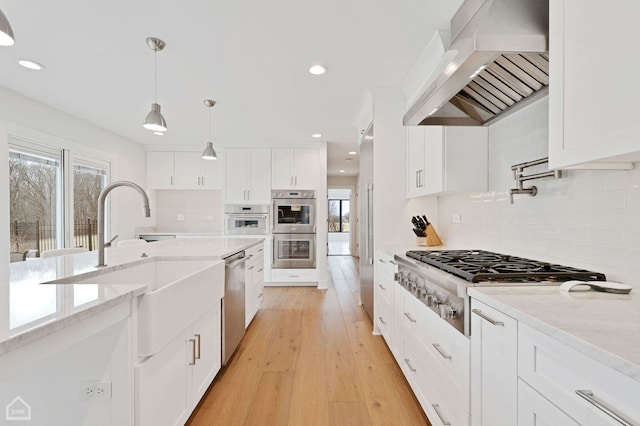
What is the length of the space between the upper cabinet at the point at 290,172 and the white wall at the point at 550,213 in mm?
2882

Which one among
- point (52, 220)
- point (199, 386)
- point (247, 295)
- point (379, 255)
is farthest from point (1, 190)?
point (379, 255)

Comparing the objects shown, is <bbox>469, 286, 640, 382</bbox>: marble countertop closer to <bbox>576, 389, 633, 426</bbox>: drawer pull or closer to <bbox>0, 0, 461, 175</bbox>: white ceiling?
<bbox>576, 389, 633, 426</bbox>: drawer pull

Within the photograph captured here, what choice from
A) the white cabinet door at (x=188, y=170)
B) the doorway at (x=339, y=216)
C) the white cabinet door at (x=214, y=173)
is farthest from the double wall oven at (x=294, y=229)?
the doorway at (x=339, y=216)

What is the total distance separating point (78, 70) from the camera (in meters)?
2.56

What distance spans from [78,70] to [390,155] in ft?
9.46

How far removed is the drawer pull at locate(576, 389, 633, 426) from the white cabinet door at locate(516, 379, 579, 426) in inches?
3.1

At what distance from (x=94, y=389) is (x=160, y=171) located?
4.77 metres

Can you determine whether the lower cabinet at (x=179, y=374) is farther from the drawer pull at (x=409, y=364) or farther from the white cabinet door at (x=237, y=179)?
the white cabinet door at (x=237, y=179)

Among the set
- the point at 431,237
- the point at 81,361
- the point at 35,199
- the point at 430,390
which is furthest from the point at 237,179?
the point at 430,390

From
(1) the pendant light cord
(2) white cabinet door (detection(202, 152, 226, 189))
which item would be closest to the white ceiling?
(1) the pendant light cord

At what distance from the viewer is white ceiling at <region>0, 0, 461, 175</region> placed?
180 centimetres

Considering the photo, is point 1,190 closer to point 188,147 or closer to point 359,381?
point 188,147

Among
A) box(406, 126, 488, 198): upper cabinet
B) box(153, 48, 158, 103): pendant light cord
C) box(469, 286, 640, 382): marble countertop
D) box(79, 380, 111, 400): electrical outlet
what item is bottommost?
box(79, 380, 111, 400): electrical outlet

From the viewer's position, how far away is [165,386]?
4.29 ft
